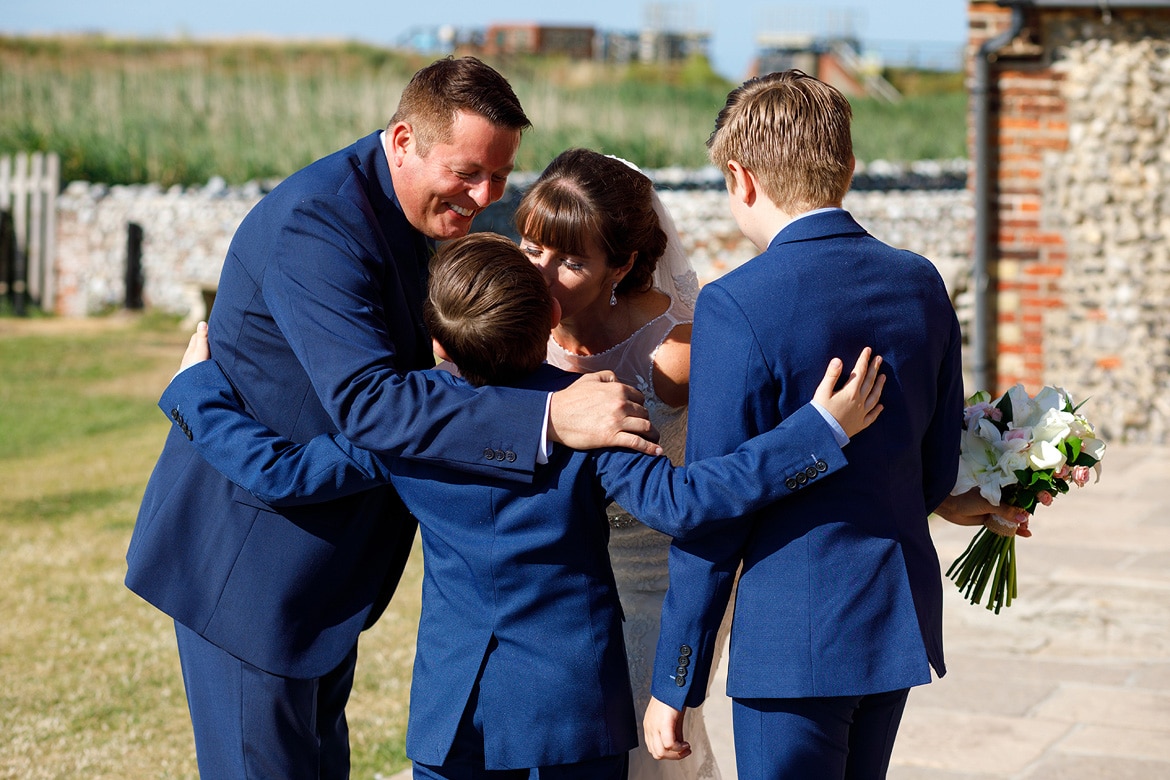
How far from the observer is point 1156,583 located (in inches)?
250

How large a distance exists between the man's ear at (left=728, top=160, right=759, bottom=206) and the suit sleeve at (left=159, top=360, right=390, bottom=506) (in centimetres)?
86

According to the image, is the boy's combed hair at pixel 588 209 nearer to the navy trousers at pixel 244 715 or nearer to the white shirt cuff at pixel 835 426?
the white shirt cuff at pixel 835 426

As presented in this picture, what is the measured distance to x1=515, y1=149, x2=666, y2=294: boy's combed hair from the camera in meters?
2.79

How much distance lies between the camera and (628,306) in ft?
9.98

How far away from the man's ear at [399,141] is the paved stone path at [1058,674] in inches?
89.7

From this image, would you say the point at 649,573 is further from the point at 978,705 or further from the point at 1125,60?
the point at 1125,60

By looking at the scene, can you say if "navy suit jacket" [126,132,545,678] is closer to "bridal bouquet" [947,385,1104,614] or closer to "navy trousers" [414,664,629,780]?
"navy trousers" [414,664,629,780]

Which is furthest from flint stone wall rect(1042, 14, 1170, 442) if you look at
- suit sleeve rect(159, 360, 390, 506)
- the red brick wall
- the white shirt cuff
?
suit sleeve rect(159, 360, 390, 506)

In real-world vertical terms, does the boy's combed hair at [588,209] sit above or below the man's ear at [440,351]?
above

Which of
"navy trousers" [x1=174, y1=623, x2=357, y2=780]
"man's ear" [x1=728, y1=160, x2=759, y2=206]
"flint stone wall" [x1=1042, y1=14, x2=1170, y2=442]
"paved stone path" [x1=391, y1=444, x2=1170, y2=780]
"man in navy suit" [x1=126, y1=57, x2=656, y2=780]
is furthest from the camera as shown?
"flint stone wall" [x1=1042, y1=14, x2=1170, y2=442]

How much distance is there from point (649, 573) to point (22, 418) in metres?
9.00

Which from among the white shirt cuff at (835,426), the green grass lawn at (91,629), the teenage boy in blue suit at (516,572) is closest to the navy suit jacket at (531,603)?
the teenage boy in blue suit at (516,572)

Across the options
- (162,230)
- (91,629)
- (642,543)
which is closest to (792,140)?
(642,543)

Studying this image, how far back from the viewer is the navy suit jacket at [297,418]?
2.47m
